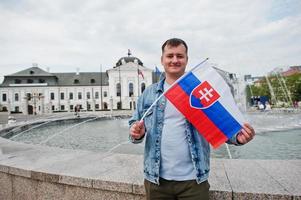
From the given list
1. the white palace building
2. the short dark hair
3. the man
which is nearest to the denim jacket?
the man

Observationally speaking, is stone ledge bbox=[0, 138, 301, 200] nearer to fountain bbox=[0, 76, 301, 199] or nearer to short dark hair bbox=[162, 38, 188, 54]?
fountain bbox=[0, 76, 301, 199]

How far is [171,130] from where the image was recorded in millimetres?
2088

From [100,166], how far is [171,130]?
1.64 metres

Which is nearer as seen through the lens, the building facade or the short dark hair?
the short dark hair

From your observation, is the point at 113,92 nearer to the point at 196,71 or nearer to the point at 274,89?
the point at 274,89

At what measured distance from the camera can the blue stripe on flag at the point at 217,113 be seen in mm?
2139

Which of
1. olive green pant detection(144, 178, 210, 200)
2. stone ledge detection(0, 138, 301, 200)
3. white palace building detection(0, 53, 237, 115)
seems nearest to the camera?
olive green pant detection(144, 178, 210, 200)

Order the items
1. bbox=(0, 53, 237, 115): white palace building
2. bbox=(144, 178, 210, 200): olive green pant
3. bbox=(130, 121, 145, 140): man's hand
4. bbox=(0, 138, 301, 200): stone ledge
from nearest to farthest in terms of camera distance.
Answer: bbox=(144, 178, 210, 200): olive green pant → bbox=(130, 121, 145, 140): man's hand → bbox=(0, 138, 301, 200): stone ledge → bbox=(0, 53, 237, 115): white palace building

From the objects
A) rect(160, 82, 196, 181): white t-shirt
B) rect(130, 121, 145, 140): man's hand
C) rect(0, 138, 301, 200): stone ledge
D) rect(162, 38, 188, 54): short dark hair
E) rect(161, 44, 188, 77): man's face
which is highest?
rect(162, 38, 188, 54): short dark hair

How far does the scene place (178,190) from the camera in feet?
6.55

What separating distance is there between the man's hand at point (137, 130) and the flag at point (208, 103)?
31 centimetres

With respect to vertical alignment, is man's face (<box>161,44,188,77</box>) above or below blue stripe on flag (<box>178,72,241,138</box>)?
above

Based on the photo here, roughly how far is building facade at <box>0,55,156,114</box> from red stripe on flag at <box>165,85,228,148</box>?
224 ft

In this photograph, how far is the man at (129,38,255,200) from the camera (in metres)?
2.00
